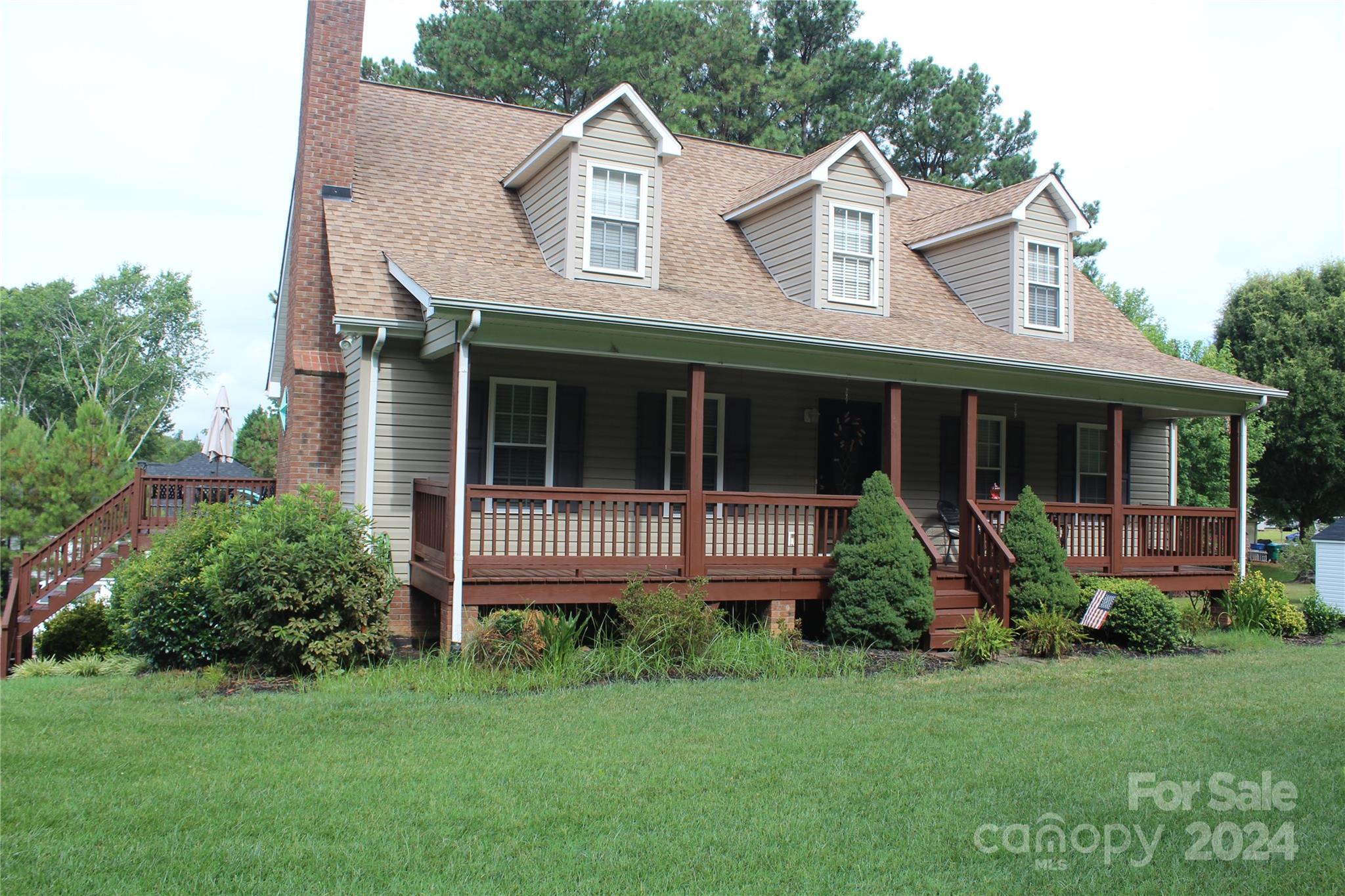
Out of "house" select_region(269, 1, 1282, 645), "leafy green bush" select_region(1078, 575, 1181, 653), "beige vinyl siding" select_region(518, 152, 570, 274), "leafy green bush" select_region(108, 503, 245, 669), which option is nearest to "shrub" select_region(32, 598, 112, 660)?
"leafy green bush" select_region(108, 503, 245, 669)

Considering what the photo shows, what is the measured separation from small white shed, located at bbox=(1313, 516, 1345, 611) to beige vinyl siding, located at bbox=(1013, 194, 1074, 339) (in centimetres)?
800

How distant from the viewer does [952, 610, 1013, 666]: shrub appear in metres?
10.7

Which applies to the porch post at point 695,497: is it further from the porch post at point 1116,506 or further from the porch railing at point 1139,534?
the porch post at point 1116,506

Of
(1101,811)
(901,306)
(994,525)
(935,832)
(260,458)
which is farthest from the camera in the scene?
(260,458)

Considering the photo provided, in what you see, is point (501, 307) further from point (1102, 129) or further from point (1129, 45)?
point (1102, 129)

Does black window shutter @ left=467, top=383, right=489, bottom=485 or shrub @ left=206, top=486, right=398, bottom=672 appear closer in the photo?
shrub @ left=206, top=486, right=398, bottom=672

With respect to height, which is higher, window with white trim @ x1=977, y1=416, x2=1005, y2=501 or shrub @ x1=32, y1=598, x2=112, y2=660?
window with white trim @ x1=977, y1=416, x2=1005, y2=501

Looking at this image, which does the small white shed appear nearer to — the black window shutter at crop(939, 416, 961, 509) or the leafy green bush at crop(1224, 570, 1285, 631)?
the leafy green bush at crop(1224, 570, 1285, 631)

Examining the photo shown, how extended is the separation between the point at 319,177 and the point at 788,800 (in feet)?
35.6

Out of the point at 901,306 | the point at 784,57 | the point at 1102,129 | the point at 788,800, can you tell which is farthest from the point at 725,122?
the point at 788,800

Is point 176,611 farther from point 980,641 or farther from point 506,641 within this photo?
point 980,641

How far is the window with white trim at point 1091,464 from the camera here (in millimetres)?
16797

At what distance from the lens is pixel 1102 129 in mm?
24016

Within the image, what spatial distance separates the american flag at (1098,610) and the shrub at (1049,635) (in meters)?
0.19
